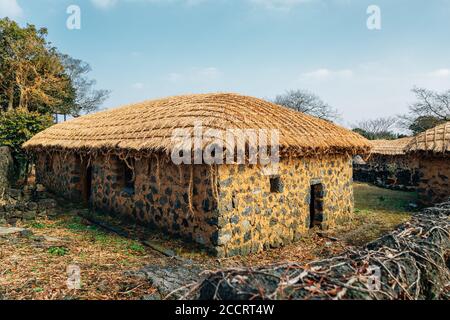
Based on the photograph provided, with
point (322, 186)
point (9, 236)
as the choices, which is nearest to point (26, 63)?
point (9, 236)

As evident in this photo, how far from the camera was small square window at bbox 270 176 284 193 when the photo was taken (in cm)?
755

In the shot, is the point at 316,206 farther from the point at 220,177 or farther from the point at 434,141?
the point at 434,141

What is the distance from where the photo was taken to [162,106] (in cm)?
958

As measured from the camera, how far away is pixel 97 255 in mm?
6078

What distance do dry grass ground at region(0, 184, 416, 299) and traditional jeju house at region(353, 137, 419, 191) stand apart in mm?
9400

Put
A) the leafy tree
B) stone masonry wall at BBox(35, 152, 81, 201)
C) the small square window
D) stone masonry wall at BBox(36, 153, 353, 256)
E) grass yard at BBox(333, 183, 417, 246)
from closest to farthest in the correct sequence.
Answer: stone masonry wall at BBox(36, 153, 353, 256) < the small square window < grass yard at BBox(333, 183, 417, 246) < stone masonry wall at BBox(35, 152, 81, 201) < the leafy tree

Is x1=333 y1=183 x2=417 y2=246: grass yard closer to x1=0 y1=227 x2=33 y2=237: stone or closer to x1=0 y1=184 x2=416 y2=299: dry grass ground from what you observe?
x1=0 y1=184 x2=416 y2=299: dry grass ground

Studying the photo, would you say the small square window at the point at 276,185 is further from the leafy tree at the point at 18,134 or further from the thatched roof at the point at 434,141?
the leafy tree at the point at 18,134

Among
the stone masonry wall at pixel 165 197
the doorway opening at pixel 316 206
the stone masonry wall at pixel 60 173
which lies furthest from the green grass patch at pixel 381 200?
the stone masonry wall at pixel 60 173

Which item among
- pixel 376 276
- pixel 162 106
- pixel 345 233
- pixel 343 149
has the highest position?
pixel 162 106

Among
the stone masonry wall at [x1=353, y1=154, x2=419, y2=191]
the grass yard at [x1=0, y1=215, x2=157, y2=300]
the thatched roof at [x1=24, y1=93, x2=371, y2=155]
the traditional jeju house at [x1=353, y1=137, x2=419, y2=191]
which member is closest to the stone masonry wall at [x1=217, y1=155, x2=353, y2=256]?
the thatched roof at [x1=24, y1=93, x2=371, y2=155]

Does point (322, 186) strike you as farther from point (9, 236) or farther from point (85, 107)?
point (85, 107)

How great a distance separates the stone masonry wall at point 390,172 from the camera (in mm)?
18047

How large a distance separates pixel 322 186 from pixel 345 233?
4.63 feet
